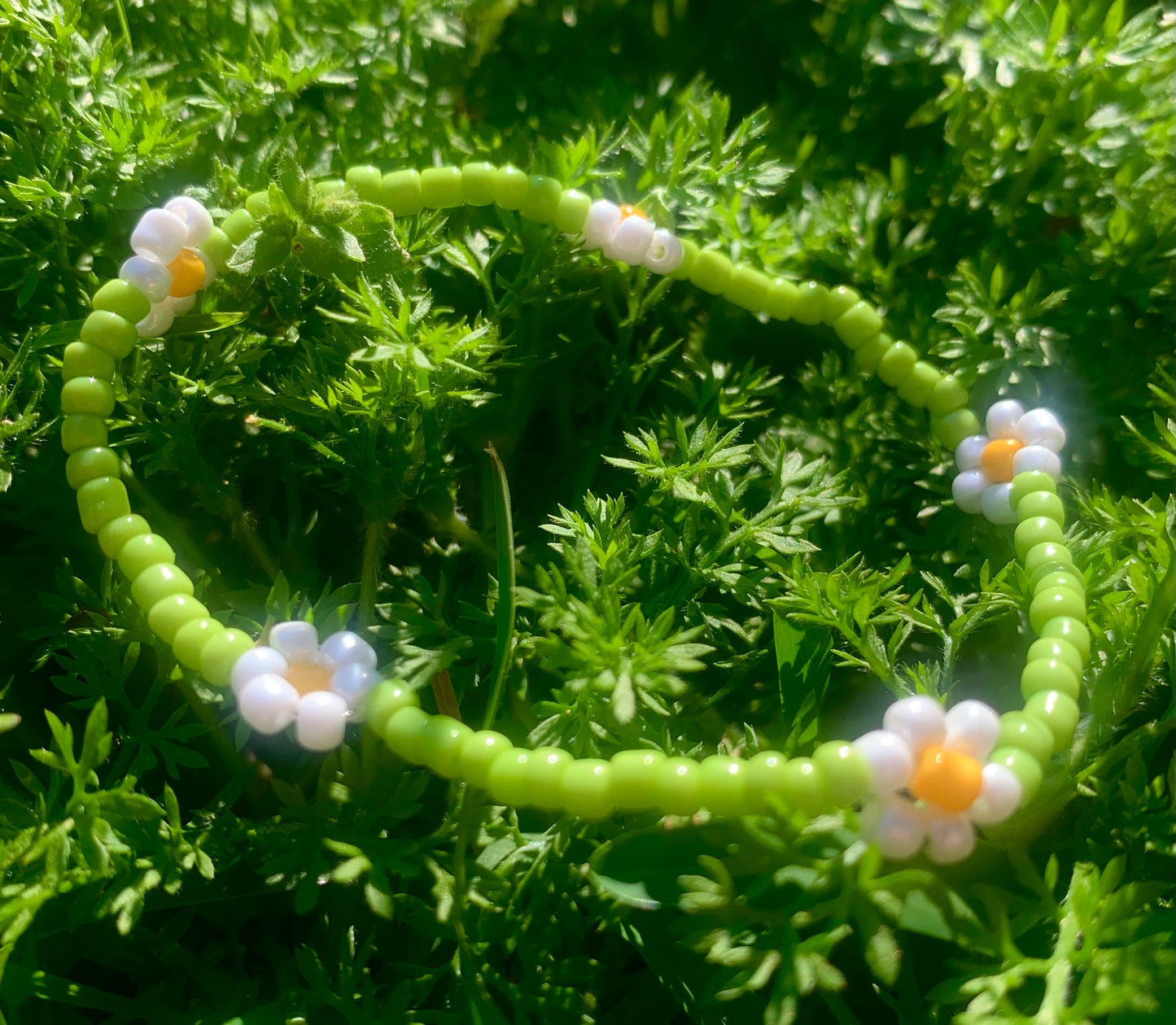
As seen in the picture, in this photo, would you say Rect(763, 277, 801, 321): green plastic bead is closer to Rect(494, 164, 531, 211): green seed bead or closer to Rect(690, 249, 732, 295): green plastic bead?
Rect(690, 249, 732, 295): green plastic bead

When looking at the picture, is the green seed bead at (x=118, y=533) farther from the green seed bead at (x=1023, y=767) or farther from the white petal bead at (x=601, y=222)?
the green seed bead at (x=1023, y=767)

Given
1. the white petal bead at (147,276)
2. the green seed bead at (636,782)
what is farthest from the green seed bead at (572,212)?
the green seed bead at (636,782)

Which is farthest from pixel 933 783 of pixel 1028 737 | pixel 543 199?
pixel 543 199

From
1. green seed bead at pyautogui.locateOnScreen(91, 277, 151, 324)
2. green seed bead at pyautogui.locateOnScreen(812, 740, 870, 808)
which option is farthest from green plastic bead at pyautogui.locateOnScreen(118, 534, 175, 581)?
green seed bead at pyautogui.locateOnScreen(812, 740, 870, 808)

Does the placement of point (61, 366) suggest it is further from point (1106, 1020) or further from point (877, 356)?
point (1106, 1020)

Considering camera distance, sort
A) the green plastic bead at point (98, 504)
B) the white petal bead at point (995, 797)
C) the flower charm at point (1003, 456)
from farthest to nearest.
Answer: the flower charm at point (1003, 456) → the green plastic bead at point (98, 504) → the white petal bead at point (995, 797)
